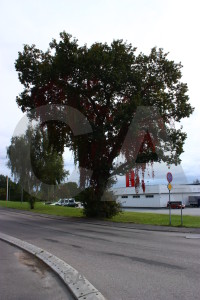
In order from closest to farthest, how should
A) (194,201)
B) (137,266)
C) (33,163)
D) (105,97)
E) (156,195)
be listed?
(137,266)
(105,97)
(33,163)
(156,195)
(194,201)

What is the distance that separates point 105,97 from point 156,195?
4367 centimetres

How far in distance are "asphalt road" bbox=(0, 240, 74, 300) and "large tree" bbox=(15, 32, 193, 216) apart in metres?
14.8

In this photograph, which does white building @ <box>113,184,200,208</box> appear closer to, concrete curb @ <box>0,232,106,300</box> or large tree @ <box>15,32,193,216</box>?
large tree @ <box>15,32,193,216</box>

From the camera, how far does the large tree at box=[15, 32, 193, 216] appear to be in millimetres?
24172

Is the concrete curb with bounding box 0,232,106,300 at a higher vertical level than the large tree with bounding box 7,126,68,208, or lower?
lower

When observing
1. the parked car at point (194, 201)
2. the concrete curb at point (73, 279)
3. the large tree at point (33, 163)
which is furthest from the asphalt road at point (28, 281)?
the parked car at point (194, 201)

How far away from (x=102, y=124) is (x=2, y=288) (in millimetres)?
18958

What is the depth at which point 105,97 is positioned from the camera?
87.4 ft

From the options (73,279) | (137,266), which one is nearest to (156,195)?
(137,266)

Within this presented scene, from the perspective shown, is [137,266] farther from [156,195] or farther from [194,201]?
[194,201]

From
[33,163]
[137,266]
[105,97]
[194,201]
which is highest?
[105,97]

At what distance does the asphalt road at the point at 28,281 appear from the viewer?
238 inches

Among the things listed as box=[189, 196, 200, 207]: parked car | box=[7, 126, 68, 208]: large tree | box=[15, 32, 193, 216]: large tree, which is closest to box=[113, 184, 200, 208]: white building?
box=[189, 196, 200, 207]: parked car

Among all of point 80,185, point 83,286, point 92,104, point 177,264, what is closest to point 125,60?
point 92,104
